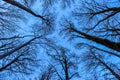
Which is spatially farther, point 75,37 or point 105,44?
point 75,37

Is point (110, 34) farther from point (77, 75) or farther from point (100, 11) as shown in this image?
point (77, 75)

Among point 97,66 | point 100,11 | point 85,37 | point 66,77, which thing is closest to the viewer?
point 100,11

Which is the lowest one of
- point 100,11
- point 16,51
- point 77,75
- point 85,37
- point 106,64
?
point 77,75

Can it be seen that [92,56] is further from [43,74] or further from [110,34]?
[43,74]

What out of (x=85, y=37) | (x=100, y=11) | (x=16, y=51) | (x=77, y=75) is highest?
(x=100, y=11)

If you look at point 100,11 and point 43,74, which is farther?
point 43,74

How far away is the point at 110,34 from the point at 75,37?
9.32 feet

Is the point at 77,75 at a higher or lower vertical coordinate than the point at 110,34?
lower

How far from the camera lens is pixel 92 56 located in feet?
40.7

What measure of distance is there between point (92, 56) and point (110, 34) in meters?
3.21

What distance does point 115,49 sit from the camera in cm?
910

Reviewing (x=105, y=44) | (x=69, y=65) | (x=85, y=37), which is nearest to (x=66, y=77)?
(x=69, y=65)

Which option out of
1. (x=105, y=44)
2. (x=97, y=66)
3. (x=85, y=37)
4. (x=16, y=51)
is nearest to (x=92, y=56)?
(x=97, y=66)

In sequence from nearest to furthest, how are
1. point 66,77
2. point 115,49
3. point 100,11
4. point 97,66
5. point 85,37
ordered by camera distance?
point 115,49, point 100,11, point 85,37, point 97,66, point 66,77
